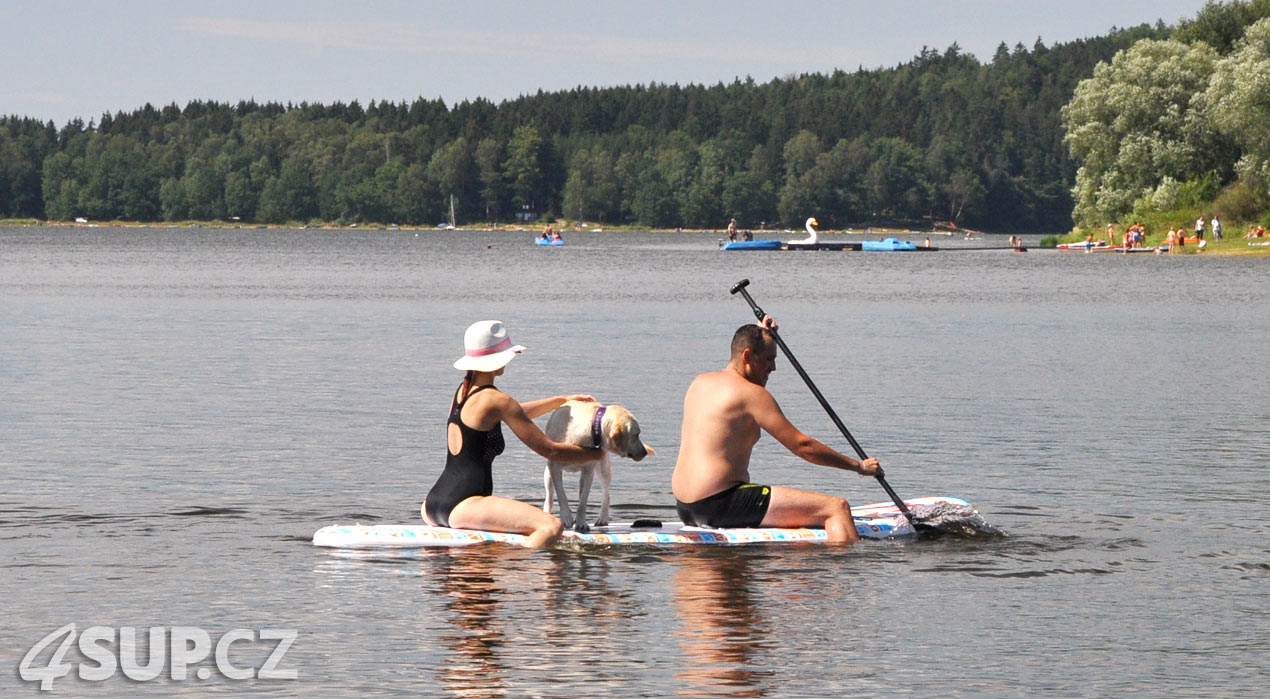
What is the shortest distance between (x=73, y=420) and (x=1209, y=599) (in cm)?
1633

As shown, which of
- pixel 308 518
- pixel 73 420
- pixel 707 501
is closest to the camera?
pixel 707 501

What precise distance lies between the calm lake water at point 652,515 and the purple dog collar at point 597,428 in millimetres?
1051

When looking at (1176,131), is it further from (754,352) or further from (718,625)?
(718,625)

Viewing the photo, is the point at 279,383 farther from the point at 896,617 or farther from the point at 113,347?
the point at 896,617

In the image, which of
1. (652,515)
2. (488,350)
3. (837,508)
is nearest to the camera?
(488,350)

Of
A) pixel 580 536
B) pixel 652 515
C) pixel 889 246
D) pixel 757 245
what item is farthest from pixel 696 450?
pixel 757 245

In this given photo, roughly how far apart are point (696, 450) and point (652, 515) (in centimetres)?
258

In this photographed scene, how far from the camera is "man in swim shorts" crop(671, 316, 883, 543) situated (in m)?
14.7

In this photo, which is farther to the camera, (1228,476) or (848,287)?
(848,287)

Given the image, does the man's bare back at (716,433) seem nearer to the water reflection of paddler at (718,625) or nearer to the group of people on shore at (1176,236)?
the water reflection of paddler at (718,625)

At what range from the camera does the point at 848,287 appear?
72.3 metres

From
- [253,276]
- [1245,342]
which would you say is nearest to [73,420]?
[1245,342]

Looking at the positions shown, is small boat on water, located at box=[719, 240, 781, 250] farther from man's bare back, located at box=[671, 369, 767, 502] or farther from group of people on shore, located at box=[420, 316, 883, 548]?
man's bare back, located at box=[671, 369, 767, 502]

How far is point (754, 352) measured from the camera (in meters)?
14.6
